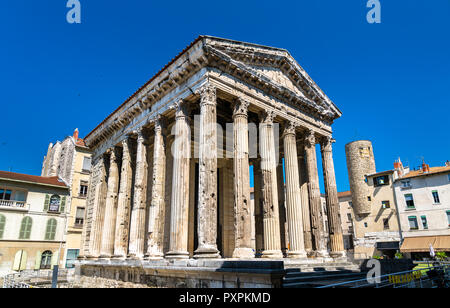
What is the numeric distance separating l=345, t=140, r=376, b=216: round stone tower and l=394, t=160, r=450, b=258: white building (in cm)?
309

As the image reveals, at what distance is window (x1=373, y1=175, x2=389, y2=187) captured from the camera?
102 ft

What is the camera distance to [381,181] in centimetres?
3131

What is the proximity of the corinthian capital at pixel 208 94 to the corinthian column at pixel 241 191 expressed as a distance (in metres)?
1.28

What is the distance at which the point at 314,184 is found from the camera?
1452 cm

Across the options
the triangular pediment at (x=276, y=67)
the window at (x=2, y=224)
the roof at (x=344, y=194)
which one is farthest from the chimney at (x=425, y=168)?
the window at (x=2, y=224)

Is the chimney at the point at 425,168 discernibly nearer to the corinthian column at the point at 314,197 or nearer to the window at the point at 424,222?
the window at the point at 424,222

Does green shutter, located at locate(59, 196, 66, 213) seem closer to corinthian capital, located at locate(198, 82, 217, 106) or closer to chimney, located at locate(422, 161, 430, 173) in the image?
corinthian capital, located at locate(198, 82, 217, 106)

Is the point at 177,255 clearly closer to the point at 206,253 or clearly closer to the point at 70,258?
the point at 206,253

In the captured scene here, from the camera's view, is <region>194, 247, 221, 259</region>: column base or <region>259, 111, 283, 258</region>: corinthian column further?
<region>259, 111, 283, 258</region>: corinthian column

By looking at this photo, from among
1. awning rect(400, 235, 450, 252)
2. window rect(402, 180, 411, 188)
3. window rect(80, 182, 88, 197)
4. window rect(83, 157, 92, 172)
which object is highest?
window rect(83, 157, 92, 172)

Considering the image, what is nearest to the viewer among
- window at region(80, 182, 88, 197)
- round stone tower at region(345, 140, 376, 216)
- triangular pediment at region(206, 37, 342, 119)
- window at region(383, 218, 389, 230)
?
triangular pediment at region(206, 37, 342, 119)

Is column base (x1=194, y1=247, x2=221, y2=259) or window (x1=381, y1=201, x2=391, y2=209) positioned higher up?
window (x1=381, y1=201, x2=391, y2=209)

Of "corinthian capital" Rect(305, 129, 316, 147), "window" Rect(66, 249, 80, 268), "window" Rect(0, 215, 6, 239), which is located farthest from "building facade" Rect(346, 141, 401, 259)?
"window" Rect(0, 215, 6, 239)
